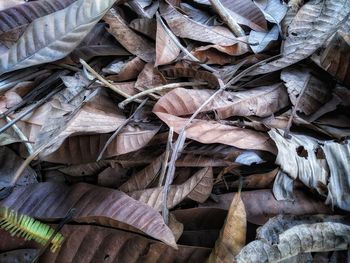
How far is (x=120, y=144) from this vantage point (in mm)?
1022

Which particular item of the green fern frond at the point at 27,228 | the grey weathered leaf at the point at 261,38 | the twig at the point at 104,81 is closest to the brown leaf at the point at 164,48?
the twig at the point at 104,81

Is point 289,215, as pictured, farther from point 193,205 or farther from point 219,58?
point 219,58

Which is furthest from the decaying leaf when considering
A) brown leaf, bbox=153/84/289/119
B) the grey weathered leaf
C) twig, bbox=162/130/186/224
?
the grey weathered leaf

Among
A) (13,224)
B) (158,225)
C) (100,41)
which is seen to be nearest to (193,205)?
(158,225)

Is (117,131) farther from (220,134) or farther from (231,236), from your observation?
(231,236)

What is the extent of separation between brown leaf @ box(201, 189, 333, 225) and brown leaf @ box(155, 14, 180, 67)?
1.50ft

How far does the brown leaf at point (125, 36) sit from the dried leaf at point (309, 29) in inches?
14.3

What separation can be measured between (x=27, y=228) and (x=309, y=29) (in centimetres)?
101

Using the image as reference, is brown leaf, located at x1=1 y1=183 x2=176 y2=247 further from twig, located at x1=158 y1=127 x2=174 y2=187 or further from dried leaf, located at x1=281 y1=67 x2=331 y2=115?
dried leaf, located at x1=281 y1=67 x2=331 y2=115

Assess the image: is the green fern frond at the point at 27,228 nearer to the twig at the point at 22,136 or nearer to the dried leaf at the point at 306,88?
the twig at the point at 22,136

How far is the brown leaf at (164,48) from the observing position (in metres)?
1.22

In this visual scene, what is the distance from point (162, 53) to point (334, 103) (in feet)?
1.76

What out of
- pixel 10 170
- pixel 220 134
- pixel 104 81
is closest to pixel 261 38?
pixel 220 134

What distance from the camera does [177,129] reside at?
1.04 meters
